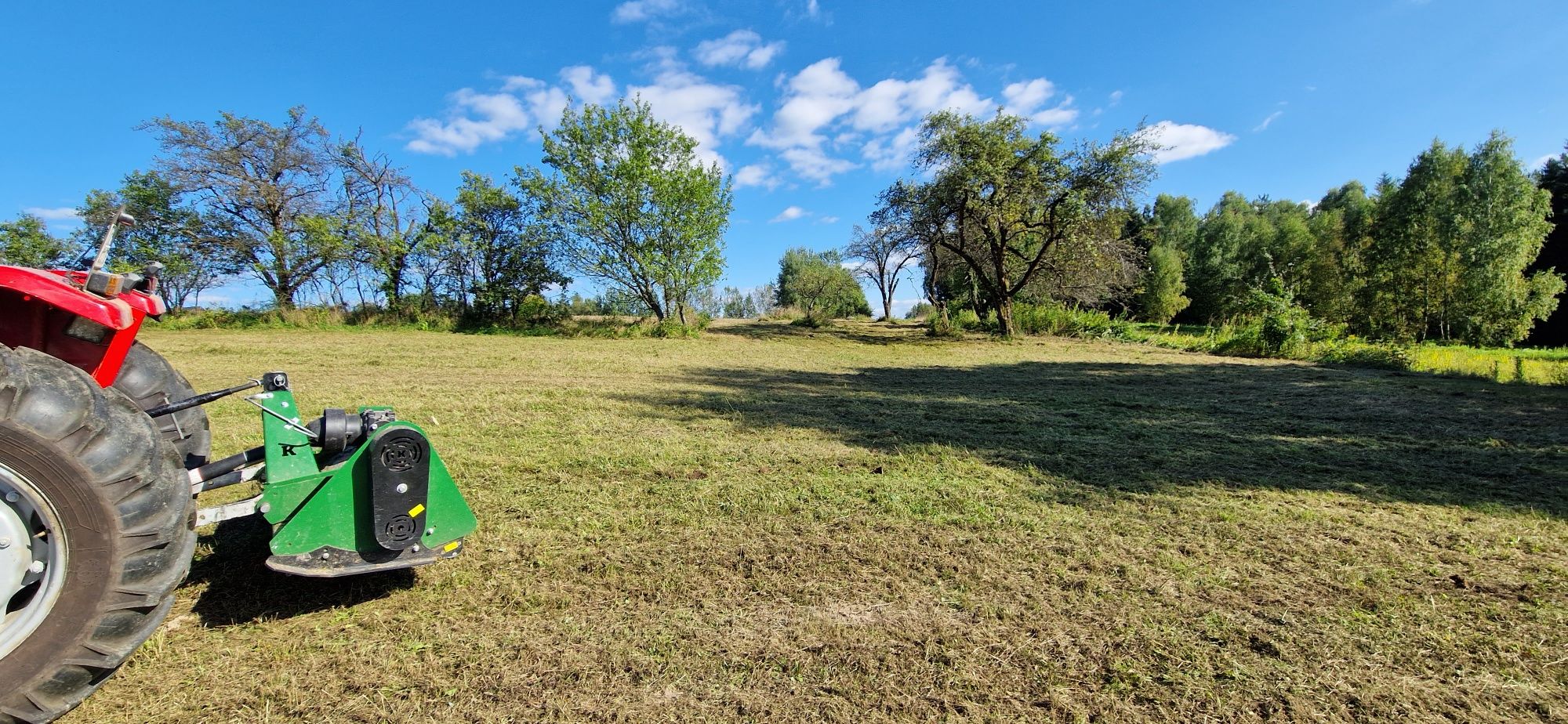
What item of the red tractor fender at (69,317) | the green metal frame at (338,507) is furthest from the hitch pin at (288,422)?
the red tractor fender at (69,317)

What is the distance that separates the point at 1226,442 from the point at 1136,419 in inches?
40.8

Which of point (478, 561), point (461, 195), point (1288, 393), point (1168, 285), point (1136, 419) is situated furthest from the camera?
point (1168, 285)

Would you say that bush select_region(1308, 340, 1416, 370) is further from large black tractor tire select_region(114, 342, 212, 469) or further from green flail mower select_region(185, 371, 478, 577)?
large black tractor tire select_region(114, 342, 212, 469)

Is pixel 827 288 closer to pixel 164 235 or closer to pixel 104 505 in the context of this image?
pixel 164 235

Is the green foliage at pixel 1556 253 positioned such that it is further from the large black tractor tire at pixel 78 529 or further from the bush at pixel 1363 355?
the large black tractor tire at pixel 78 529

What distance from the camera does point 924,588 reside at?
96.9 inches

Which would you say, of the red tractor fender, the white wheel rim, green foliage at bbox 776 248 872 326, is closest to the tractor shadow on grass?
the white wheel rim

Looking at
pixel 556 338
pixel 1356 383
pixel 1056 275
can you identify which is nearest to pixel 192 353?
pixel 556 338

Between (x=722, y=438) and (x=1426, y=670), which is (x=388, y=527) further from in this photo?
(x=1426, y=670)

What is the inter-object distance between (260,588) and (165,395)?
1.32 meters

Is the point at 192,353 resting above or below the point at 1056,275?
below

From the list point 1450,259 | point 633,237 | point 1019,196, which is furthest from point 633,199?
point 1450,259

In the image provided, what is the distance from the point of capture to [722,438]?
4996 millimetres

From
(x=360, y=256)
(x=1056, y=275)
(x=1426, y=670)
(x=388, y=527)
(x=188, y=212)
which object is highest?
(x=188, y=212)
